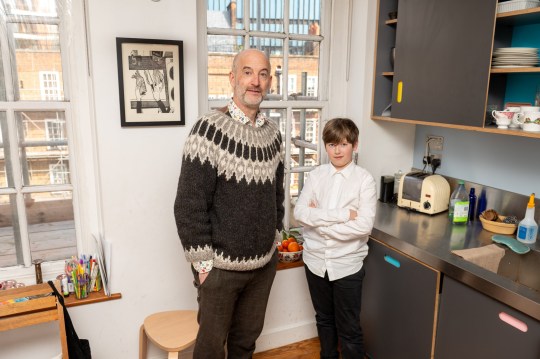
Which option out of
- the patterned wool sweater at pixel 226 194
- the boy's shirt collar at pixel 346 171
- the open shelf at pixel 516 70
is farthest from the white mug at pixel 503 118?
the patterned wool sweater at pixel 226 194

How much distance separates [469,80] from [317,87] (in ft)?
3.01

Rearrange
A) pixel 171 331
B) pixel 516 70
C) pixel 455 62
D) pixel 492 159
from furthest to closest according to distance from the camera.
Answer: pixel 492 159, pixel 455 62, pixel 171 331, pixel 516 70

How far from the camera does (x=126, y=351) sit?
2.14 meters

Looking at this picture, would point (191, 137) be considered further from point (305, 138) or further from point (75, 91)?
point (305, 138)

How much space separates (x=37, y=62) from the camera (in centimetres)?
191

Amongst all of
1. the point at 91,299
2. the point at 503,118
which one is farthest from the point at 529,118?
the point at 91,299

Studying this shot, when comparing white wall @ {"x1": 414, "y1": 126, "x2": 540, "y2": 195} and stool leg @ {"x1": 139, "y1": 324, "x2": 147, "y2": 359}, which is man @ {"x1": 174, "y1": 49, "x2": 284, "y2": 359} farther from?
white wall @ {"x1": 414, "y1": 126, "x2": 540, "y2": 195}

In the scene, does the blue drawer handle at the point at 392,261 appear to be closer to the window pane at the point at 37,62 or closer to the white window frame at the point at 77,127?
the white window frame at the point at 77,127

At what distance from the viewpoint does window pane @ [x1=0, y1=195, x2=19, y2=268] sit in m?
1.96

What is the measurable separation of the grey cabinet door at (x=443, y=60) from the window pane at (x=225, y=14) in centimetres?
85

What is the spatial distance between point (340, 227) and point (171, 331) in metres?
0.86

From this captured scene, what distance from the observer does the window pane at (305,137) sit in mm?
2576

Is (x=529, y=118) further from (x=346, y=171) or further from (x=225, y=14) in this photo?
(x=225, y=14)

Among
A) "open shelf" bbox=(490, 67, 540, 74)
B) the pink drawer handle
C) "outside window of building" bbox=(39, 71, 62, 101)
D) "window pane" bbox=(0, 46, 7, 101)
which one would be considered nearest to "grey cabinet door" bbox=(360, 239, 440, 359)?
the pink drawer handle
